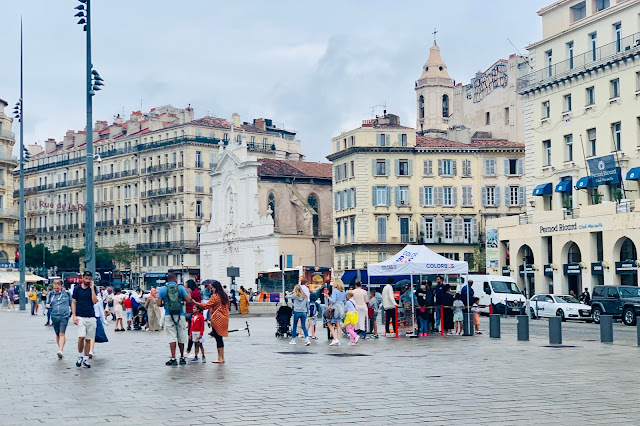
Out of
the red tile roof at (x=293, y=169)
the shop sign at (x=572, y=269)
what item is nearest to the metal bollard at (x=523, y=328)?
the shop sign at (x=572, y=269)

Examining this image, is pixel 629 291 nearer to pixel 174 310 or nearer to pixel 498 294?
pixel 498 294

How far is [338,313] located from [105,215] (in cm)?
9467

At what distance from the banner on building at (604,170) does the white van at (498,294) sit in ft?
24.1

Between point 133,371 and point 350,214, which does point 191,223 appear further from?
point 133,371

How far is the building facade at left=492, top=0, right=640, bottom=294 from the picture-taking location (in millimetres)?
50375

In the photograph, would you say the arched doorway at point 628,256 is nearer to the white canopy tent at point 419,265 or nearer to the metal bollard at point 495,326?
the white canopy tent at point 419,265

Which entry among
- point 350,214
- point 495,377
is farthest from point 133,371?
point 350,214

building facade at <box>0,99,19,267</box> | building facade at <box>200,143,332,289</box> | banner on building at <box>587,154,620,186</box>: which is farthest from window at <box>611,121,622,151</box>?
building facade at <box>0,99,19,267</box>

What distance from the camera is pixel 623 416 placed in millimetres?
11703

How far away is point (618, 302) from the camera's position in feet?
129

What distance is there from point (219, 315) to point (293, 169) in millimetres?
73375

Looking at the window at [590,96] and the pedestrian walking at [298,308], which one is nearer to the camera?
the pedestrian walking at [298,308]

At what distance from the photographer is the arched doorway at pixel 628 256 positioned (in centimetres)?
4938

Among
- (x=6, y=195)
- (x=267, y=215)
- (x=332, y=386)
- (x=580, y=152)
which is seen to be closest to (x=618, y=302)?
(x=580, y=152)
